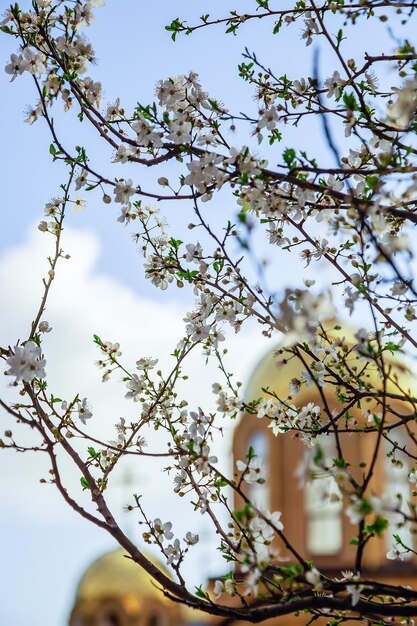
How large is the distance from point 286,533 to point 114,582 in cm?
337

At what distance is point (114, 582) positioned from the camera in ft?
61.3

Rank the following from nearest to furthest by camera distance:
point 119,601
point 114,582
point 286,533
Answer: point 286,533
point 119,601
point 114,582

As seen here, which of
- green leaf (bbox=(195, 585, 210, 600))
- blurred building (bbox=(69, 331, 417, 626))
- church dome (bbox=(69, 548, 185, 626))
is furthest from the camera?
church dome (bbox=(69, 548, 185, 626))

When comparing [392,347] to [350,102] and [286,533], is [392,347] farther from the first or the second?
[286,533]

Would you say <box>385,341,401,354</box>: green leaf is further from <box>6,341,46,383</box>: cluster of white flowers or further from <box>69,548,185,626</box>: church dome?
<box>69,548,185,626</box>: church dome

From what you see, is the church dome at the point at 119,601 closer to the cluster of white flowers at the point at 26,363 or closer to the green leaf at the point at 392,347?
the green leaf at the point at 392,347

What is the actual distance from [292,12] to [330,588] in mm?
2338

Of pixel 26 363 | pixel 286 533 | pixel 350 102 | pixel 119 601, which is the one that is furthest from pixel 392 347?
pixel 119 601

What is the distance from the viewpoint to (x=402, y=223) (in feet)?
14.4

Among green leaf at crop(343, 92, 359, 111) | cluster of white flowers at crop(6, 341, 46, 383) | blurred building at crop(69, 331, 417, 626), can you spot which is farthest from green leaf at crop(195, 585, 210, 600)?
blurred building at crop(69, 331, 417, 626)

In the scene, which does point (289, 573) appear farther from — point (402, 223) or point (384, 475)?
point (384, 475)

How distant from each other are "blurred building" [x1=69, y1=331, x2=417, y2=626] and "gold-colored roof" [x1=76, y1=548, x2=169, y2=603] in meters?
0.02

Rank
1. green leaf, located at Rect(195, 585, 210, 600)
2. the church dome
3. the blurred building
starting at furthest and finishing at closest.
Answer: the church dome
the blurred building
green leaf, located at Rect(195, 585, 210, 600)

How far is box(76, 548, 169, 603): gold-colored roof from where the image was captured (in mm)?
18594
